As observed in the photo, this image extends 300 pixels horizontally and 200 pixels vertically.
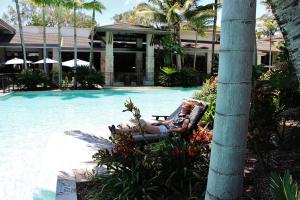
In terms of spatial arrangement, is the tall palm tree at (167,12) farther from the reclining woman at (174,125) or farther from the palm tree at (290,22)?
the palm tree at (290,22)

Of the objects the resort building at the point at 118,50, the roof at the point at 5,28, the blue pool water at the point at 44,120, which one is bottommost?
the blue pool water at the point at 44,120

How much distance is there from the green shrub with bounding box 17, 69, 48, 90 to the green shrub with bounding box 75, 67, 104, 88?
2.21 metres

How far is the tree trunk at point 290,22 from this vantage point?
2.74 m

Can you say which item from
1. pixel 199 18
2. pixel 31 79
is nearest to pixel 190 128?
pixel 31 79

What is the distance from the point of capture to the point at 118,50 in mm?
28422

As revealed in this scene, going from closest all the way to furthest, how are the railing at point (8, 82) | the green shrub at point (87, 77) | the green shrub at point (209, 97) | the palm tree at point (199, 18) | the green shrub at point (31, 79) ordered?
1. the green shrub at point (209, 97)
2. the railing at point (8, 82)
3. the green shrub at point (31, 79)
4. the green shrub at point (87, 77)
5. the palm tree at point (199, 18)

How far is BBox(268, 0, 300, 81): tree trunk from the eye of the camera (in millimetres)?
2740

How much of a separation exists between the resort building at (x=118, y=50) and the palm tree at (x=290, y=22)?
23.5 meters

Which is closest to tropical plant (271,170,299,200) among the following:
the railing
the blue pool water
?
the blue pool water

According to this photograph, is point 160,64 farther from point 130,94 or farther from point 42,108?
point 42,108

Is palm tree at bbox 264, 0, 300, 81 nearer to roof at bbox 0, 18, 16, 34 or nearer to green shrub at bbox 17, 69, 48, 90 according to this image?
Answer: green shrub at bbox 17, 69, 48, 90

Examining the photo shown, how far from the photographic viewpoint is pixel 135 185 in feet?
15.9

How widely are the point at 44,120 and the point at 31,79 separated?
944cm

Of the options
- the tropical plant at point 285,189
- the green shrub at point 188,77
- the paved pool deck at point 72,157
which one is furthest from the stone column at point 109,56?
the tropical plant at point 285,189
